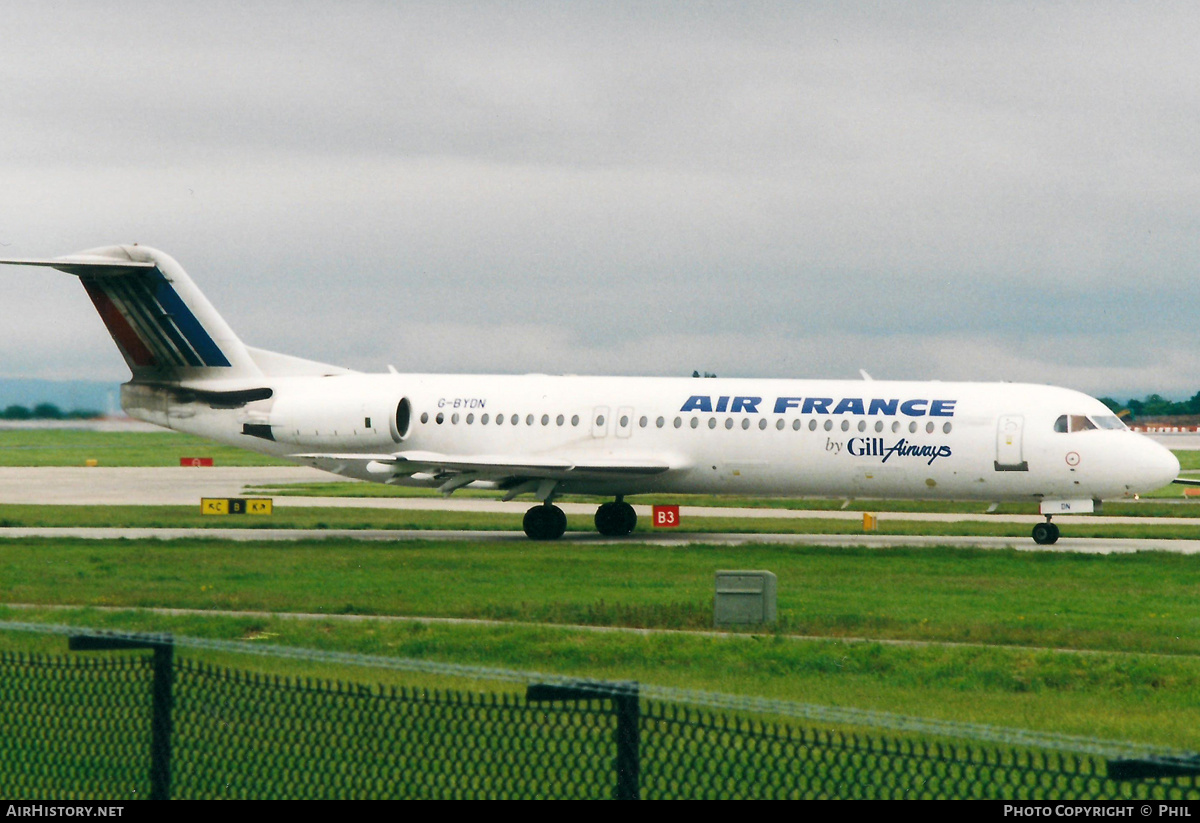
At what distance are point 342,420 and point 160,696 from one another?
92.7 ft

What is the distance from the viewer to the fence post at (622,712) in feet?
21.1

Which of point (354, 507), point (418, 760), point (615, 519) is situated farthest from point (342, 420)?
point (418, 760)

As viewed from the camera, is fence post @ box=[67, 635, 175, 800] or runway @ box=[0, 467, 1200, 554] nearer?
fence post @ box=[67, 635, 175, 800]

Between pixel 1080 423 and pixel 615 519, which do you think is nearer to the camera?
pixel 1080 423

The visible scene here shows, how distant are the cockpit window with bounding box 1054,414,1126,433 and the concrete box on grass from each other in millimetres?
14518

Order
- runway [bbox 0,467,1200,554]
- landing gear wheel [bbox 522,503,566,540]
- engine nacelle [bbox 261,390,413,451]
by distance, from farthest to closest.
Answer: engine nacelle [bbox 261,390,413,451], landing gear wheel [bbox 522,503,566,540], runway [bbox 0,467,1200,554]

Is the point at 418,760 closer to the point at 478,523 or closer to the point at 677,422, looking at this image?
the point at 677,422

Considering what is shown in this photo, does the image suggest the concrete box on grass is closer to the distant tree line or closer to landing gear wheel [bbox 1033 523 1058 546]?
landing gear wheel [bbox 1033 523 1058 546]

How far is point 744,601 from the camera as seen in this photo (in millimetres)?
18969

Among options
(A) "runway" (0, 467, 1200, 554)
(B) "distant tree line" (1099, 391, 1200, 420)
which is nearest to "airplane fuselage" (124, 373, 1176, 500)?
(A) "runway" (0, 467, 1200, 554)

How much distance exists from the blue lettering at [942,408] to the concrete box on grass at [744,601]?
14.1 metres

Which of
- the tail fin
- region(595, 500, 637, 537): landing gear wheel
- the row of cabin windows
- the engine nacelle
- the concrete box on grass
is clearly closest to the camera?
the concrete box on grass

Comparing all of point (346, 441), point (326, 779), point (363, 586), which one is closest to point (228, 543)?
point (346, 441)

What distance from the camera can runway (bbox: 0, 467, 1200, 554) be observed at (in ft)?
110
